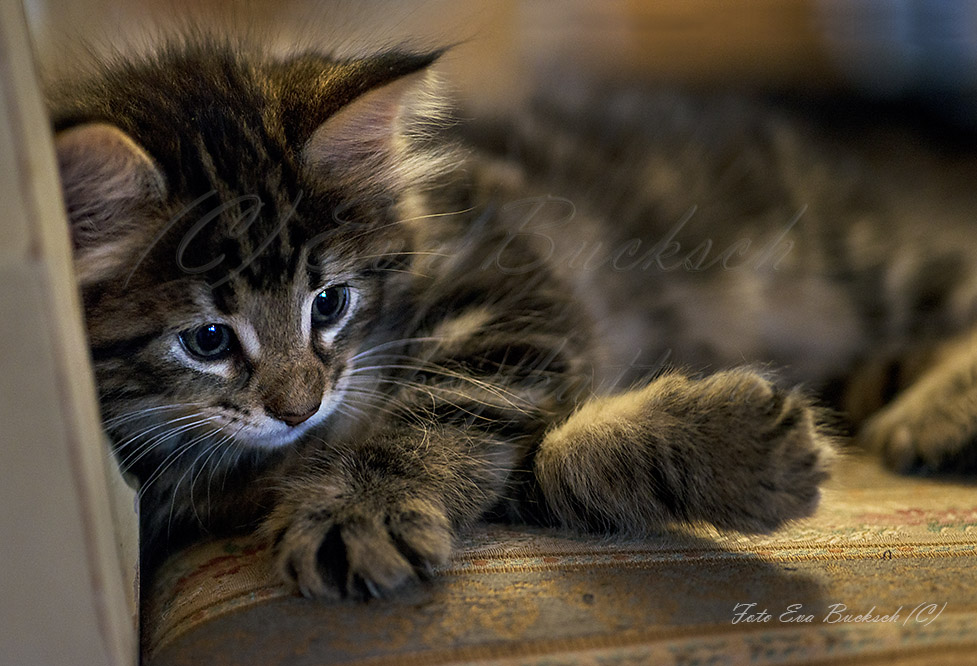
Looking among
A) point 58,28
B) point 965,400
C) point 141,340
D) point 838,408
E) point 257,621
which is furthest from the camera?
point 838,408

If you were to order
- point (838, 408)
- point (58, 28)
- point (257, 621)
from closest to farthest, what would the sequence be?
point (257, 621) → point (58, 28) → point (838, 408)

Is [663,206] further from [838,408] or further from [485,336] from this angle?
[485,336]

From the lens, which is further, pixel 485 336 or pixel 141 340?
pixel 485 336

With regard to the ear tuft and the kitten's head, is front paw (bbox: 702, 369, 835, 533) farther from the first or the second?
the ear tuft

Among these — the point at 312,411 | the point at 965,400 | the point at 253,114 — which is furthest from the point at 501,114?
the point at 965,400

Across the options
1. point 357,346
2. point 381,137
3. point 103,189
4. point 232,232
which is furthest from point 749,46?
point 103,189

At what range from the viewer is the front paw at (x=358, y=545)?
90 cm

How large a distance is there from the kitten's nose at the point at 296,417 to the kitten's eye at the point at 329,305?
0.12 metres

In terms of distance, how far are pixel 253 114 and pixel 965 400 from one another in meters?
1.25

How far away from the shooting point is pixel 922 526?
42.6 inches

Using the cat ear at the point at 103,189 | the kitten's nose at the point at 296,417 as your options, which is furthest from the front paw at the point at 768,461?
the cat ear at the point at 103,189

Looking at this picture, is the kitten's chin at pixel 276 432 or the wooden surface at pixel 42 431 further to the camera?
the kitten's chin at pixel 276 432
